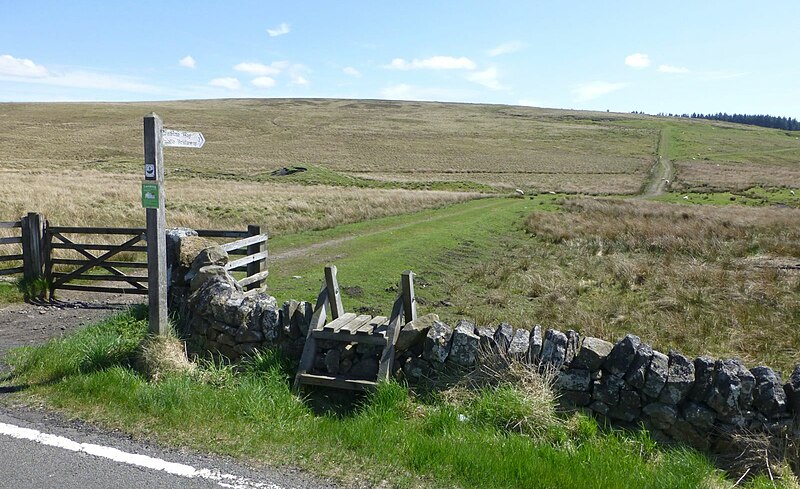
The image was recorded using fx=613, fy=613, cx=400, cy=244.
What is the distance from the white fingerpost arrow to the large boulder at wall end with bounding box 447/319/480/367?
13.2 ft

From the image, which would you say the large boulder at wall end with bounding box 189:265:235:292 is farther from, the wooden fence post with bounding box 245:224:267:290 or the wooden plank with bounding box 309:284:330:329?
the wooden fence post with bounding box 245:224:267:290

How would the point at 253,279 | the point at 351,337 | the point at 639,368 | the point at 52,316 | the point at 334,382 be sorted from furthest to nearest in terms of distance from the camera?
1. the point at 253,279
2. the point at 52,316
3. the point at 351,337
4. the point at 334,382
5. the point at 639,368

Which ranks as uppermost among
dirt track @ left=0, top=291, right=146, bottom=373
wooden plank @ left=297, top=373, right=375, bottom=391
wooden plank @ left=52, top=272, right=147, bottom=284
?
wooden plank @ left=297, top=373, right=375, bottom=391

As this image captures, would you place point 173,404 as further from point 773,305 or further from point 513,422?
point 773,305

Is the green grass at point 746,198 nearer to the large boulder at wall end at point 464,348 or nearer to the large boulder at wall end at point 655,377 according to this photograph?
the large boulder at wall end at point 655,377

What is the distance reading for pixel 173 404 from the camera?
247 inches

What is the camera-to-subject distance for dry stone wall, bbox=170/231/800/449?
20.1 ft

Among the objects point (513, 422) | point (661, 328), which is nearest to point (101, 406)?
point (513, 422)

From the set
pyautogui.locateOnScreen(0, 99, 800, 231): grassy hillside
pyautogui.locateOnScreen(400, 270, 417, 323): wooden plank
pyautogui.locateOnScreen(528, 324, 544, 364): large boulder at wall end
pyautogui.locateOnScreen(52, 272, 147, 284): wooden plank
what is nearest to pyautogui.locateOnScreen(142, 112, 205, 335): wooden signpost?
pyautogui.locateOnScreen(400, 270, 417, 323): wooden plank

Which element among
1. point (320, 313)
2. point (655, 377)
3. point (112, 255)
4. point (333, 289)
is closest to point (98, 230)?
point (112, 255)

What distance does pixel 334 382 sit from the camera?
22.9 ft

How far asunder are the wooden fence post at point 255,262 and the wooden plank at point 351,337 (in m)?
5.41

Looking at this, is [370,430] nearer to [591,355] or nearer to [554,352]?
[554,352]

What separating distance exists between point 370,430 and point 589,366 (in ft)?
8.03
